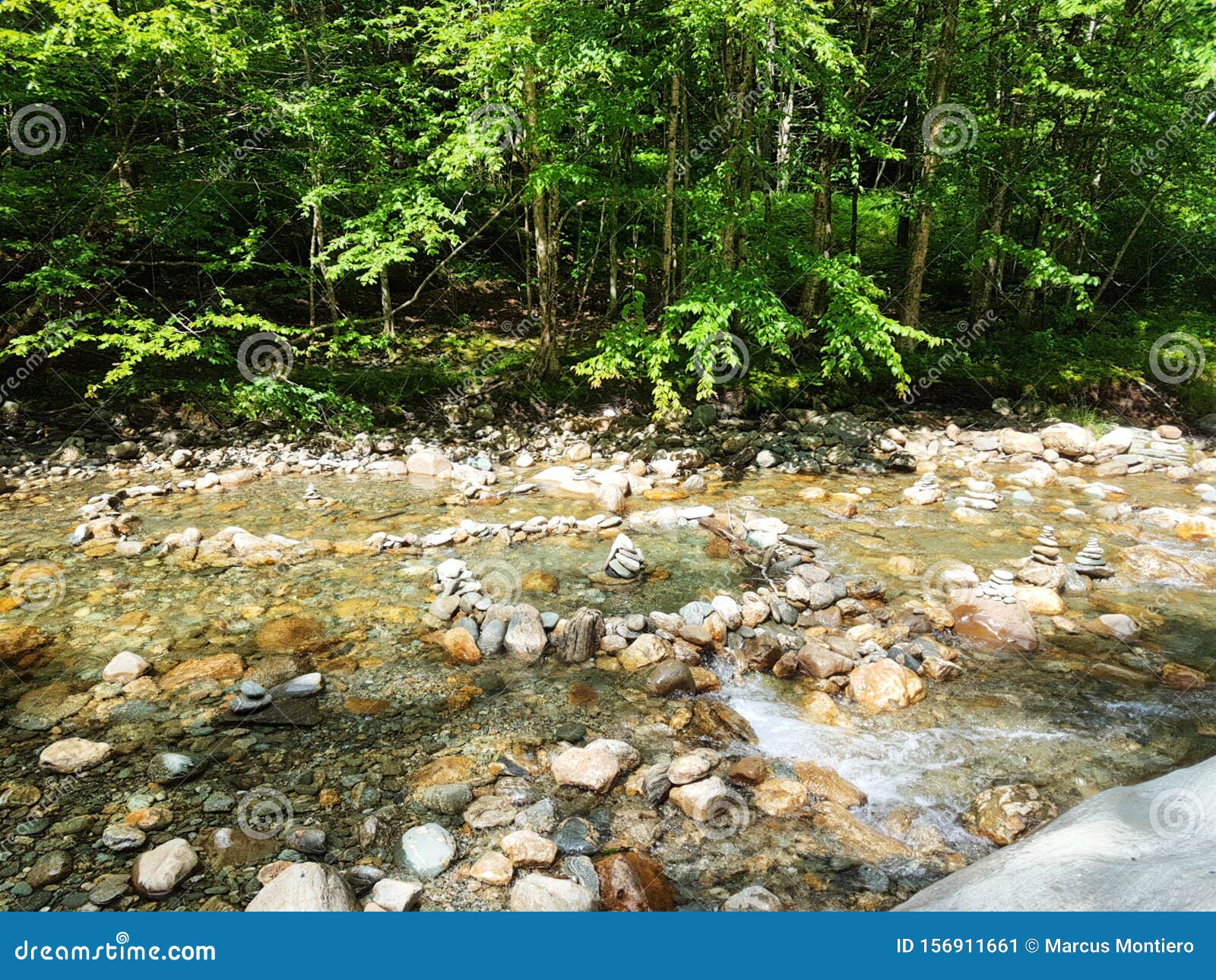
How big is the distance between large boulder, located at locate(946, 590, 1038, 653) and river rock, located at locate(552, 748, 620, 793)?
3.08m

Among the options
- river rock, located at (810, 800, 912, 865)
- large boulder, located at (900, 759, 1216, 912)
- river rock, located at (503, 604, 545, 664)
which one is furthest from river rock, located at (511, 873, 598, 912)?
river rock, located at (503, 604, 545, 664)

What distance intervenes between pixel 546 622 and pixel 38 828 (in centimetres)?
294

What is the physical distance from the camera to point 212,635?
496 centimetres

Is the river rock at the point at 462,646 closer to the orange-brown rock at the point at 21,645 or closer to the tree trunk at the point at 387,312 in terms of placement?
the orange-brown rock at the point at 21,645

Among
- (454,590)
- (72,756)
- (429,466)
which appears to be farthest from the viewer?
(429,466)

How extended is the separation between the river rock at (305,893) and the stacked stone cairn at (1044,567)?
5.60 m

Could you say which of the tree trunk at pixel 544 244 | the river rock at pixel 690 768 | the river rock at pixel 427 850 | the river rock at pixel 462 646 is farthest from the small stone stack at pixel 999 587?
the tree trunk at pixel 544 244

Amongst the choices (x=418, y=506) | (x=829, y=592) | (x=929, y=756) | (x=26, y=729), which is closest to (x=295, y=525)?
(x=418, y=506)

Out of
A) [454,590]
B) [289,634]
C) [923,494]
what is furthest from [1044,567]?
[289,634]

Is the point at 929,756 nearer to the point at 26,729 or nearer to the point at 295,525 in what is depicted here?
the point at 26,729

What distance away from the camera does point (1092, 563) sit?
20.4ft

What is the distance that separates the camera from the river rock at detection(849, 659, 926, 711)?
4273 millimetres

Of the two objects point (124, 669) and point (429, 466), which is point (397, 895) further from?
point (429, 466)

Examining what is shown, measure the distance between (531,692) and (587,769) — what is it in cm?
95
